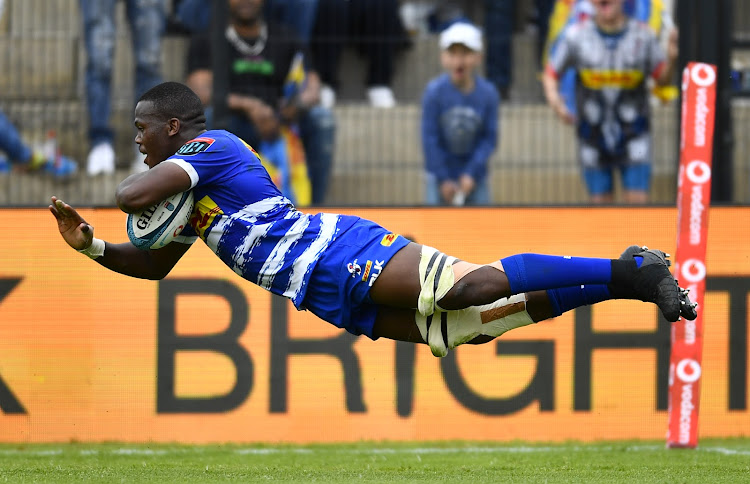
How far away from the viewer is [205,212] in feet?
18.1

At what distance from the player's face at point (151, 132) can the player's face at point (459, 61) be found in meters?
3.82

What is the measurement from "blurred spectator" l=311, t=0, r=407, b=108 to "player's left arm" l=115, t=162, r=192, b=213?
362 cm

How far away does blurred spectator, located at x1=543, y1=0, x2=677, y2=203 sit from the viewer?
883 cm

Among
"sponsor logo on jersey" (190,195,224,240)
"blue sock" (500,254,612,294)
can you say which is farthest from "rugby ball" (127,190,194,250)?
"blue sock" (500,254,612,294)

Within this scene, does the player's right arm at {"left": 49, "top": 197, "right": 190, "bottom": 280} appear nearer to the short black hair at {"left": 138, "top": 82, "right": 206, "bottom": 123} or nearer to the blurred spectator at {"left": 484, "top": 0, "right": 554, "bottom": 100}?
the short black hair at {"left": 138, "top": 82, "right": 206, "bottom": 123}

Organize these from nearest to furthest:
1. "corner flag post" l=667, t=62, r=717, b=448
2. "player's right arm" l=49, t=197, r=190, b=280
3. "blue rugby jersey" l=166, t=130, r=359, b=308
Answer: "blue rugby jersey" l=166, t=130, r=359, b=308 → "player's right arm" l=49, t=197, r=190, b=280 → "corner flag post" l=667, t=62, r=717, b=448

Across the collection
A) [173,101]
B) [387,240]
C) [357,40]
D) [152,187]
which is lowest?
[387,240]

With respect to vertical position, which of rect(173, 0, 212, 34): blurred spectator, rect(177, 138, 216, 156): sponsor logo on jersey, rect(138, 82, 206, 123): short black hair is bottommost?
rect(177, 138, 216, 156): sponsor logo on jersey

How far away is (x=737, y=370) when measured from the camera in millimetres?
8508

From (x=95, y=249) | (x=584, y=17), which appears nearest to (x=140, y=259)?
(x=95, y=249)

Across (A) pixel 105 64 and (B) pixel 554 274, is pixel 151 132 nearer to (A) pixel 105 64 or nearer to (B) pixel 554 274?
(B) pixel 554 274

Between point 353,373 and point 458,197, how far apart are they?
151 centimetres

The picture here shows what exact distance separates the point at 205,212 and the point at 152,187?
37 centimetres

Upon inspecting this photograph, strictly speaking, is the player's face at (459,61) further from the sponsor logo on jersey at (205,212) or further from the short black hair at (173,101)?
the sponsor logo on jersey at (205,212)
